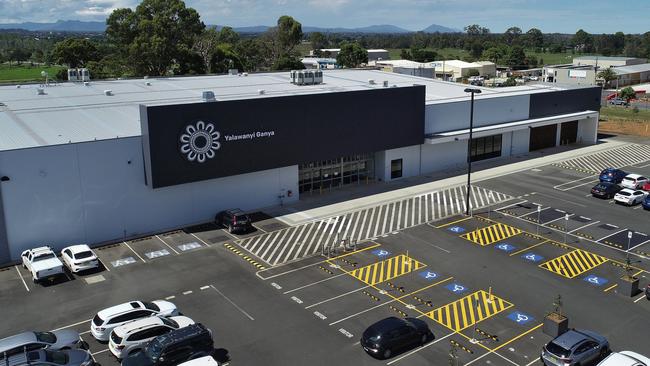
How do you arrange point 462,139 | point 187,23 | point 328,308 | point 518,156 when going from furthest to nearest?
1. point 187,23
2. point 518,156
3. point 462,139
4. point 328,308

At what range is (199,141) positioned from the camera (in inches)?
1502

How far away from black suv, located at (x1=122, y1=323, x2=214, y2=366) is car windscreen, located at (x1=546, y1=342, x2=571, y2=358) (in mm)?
13734

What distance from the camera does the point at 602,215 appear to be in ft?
135

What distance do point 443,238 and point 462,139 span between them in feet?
62.9

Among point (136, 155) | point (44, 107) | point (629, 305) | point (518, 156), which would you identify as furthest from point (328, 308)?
point (518, 156)

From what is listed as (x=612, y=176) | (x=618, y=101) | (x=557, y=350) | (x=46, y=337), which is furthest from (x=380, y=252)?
(x=618, y=101)

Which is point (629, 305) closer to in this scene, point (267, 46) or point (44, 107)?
point (44, 107)

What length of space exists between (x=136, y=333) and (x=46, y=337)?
3.64 metres

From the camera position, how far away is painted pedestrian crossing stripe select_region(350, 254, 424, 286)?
30344 mm

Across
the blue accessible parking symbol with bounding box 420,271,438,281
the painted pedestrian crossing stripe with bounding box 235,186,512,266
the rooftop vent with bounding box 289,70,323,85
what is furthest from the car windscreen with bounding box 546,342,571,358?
the rooftop vent with bounding box 289,70,323,85


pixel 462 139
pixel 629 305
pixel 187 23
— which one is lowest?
pixel 629 305

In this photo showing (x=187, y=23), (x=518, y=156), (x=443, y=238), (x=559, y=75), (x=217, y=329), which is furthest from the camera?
(x=559, y=75)

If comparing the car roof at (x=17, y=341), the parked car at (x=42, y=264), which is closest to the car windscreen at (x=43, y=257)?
the parked car at (x=42, y=264)

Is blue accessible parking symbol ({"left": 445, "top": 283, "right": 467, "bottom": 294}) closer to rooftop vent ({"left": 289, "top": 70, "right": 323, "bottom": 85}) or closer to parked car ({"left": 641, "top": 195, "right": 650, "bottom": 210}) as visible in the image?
parked car ({"left": 641, "top": 195, "right": 650, "bottom": 210})
